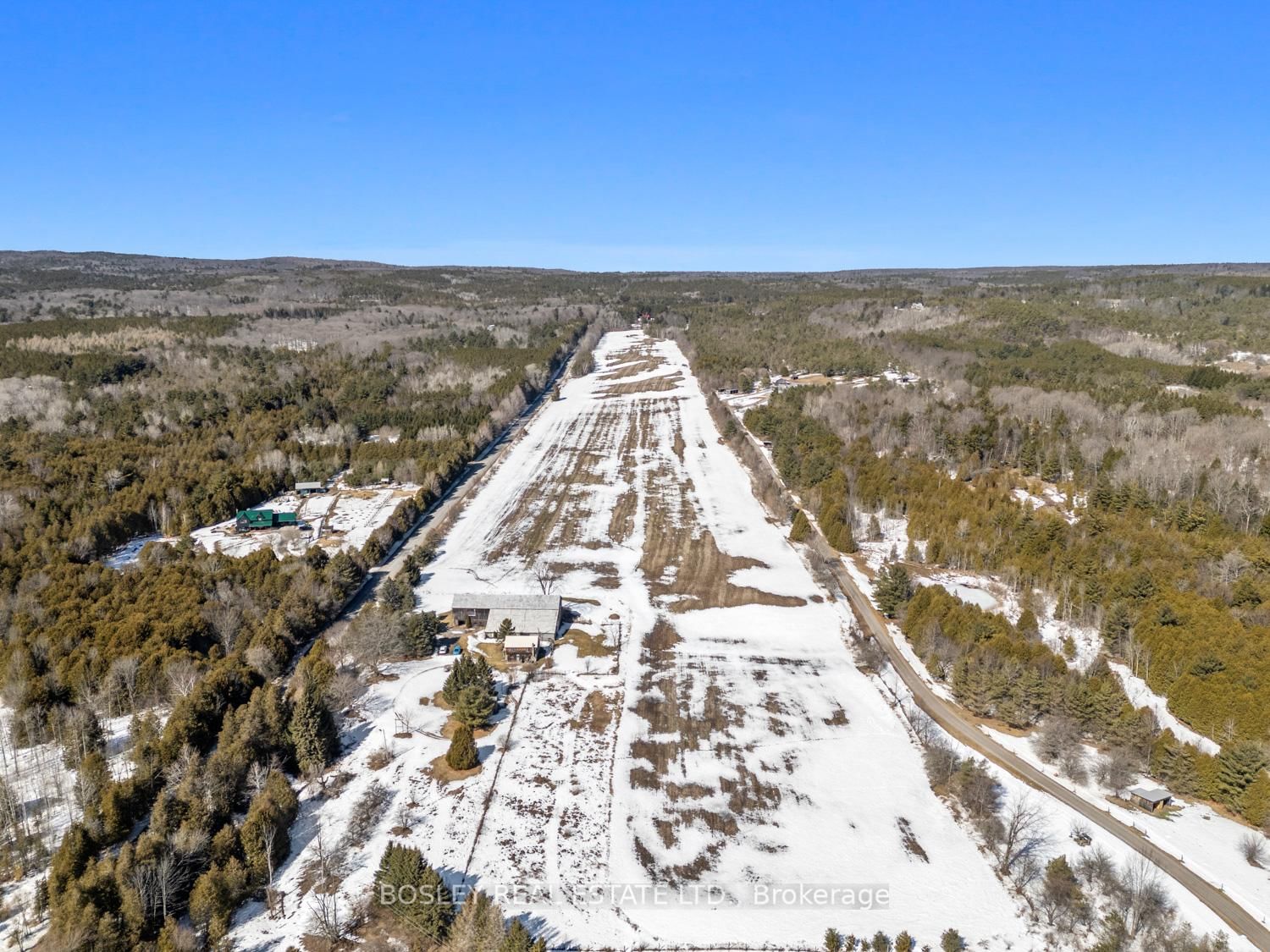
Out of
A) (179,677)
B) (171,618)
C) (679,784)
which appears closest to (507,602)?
(179,677)

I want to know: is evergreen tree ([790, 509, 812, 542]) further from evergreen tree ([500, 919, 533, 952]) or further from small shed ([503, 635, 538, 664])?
evergreen tree ([500, 919, 533, 952])

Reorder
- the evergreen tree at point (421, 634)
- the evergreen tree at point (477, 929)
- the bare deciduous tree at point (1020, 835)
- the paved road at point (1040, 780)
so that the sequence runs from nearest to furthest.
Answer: the evergreen tree at point (477, 929) → the paved road at point (1040, 780) → the bare deciduous tree at point (1020, 835) → the evergreen tree at point (421, 634)

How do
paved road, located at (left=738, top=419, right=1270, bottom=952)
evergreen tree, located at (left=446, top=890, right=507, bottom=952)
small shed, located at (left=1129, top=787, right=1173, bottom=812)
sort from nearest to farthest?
evergreen tree, located at (left=446, top=890, right=507, bottom=952), paved road, located at (left=738, top=419, right=1270, bottom=952), small shed, located at (left=1129, top=787, right=1173, bottom=812)

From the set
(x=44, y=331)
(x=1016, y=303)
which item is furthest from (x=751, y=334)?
(x=44, y=331)

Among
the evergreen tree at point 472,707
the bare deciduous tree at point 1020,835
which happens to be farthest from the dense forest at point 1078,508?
the evergreen tree at point 472,707

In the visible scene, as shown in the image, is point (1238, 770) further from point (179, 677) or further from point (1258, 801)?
point (179, 677)

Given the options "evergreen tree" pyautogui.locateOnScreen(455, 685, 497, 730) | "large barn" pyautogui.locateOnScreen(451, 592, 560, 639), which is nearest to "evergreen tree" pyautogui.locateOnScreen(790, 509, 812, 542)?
"large barn" pyautogui.locateOnScreen(451, 592, 560, 639)

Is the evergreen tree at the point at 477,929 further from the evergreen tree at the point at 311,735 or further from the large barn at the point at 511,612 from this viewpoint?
the large barn at the point at 511,612
